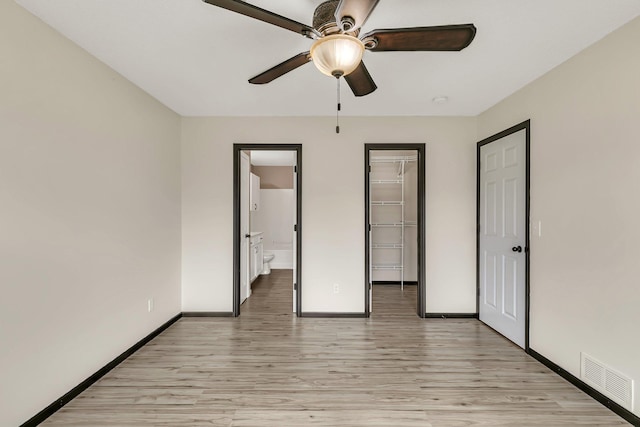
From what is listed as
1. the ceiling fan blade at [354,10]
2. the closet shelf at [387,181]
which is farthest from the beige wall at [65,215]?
the closet shelf at [387,181]

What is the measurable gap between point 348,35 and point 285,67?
51 cm

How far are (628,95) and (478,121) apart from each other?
1.65 m

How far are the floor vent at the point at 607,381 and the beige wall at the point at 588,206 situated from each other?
0.04 meters

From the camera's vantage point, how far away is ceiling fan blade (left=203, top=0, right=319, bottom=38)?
119 centimetres

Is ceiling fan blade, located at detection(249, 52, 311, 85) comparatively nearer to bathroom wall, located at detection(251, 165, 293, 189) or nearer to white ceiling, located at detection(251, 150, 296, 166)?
white ceiling, located at detection(251, 150, 296, 166)

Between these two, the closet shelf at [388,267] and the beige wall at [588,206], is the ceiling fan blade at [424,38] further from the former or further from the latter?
the closet shelf at [388,267]

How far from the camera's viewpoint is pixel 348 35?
1.34m

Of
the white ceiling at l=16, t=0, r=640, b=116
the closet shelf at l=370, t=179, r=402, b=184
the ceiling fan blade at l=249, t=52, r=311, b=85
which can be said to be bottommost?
the closet shelf at l=370, t=179, r=402, b=184

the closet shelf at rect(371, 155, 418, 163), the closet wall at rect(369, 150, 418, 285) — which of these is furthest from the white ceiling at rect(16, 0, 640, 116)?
the closet wall at rect(369, 150, 418, 285)

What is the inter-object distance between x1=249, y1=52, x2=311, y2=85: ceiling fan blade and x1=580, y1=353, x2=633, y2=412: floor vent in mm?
2720

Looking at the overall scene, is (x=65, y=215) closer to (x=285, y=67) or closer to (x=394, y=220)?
(x=285, y=67)

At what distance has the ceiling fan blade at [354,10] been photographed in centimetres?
114

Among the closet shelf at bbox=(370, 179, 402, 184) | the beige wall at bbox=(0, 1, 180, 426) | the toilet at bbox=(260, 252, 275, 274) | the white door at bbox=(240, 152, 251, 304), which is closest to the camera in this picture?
the beige wall at bbox=(0, 1, 180, 426)

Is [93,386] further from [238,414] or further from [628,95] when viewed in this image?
[628,95]
